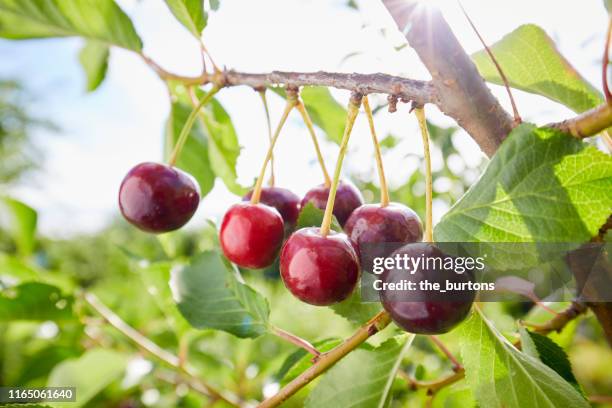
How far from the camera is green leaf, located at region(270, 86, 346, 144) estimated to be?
130 centimetres

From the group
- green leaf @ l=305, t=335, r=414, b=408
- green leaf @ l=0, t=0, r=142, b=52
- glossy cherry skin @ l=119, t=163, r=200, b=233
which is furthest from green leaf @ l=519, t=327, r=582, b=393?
green leaf @ l=0, t=0, r=142, b=52

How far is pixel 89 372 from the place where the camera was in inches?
69.2

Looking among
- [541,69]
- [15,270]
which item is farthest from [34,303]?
[541,69]

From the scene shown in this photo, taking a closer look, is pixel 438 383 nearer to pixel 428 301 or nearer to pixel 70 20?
pixel 428 301

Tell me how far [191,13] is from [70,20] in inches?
12.0

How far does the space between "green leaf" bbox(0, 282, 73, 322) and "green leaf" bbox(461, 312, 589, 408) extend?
1.19 m

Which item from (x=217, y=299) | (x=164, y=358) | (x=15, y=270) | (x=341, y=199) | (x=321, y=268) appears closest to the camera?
(x=321, y=268)

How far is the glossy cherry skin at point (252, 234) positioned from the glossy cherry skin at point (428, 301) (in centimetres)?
25

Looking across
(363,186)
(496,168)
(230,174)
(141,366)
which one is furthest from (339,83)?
(141,366)

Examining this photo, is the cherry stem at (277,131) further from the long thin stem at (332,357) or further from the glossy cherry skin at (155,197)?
the long thin stem at (332,357)

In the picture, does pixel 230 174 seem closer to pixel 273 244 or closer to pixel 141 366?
pixel 273 244

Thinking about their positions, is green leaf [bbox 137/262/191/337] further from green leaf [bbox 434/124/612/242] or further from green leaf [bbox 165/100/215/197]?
green leaf [bbox 434/124/612/242]

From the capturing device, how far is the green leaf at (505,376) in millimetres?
678

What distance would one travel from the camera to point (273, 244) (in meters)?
0.87
